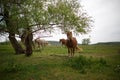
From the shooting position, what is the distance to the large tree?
17.6 metres

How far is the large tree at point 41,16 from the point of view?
17641 mm

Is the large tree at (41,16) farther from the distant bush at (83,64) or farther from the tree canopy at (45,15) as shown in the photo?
the distant bush at (83,64)

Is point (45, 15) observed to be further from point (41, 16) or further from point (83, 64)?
point (83, 64)

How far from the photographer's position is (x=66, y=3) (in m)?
21.0

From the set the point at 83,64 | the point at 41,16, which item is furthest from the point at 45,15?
the point at 83,64

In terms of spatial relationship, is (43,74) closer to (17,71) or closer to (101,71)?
(17,71)

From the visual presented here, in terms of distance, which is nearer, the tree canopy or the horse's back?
the tree canopy

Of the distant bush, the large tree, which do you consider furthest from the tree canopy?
the distant bush

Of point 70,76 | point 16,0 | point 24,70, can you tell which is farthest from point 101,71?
point 16,0

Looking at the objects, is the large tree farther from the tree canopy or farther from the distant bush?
the distant bush

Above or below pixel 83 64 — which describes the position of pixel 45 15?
above

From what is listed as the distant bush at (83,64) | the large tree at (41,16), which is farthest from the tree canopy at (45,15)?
the distant bush at (83,64)

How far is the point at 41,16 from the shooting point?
18.1 meters

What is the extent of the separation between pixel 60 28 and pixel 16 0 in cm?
500
